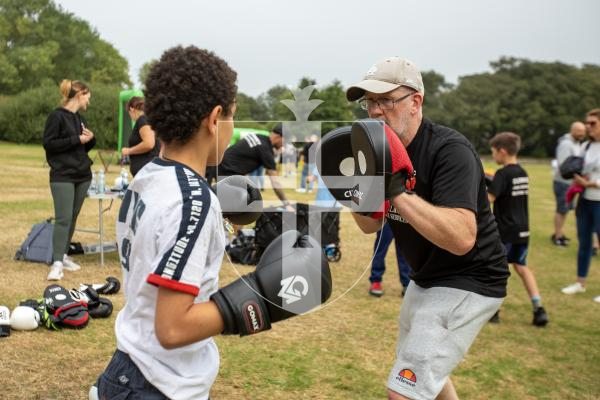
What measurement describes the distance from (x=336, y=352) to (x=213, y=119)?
3.53m

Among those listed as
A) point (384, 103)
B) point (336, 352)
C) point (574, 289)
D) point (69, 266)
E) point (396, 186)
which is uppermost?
point (384, 103)

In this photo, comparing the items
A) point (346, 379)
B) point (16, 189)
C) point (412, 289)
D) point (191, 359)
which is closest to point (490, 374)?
point (346, 379)

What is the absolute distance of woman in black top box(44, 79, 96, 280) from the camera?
6.09 metres

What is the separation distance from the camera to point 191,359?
174 centimetres

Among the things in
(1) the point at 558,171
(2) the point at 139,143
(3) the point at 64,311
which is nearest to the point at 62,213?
(2) the point at 139,143

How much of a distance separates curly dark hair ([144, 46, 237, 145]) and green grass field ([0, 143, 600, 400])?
1226 millimetres

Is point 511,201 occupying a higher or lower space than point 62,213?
higher

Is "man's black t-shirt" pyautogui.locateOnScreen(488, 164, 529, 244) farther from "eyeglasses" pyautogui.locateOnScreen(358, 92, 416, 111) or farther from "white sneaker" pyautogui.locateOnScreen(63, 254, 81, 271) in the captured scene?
"white sneaker" pyautogui.locateOnScreen(63, 254, 81, 271)

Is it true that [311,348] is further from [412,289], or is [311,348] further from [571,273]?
[571,273]

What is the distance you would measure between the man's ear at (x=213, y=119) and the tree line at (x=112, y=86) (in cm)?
3062

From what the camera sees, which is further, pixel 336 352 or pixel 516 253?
pixel 516 253

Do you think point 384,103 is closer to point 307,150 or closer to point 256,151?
point 307,150

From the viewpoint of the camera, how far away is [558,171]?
1055 centimetres

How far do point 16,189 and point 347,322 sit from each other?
37.3 ft
